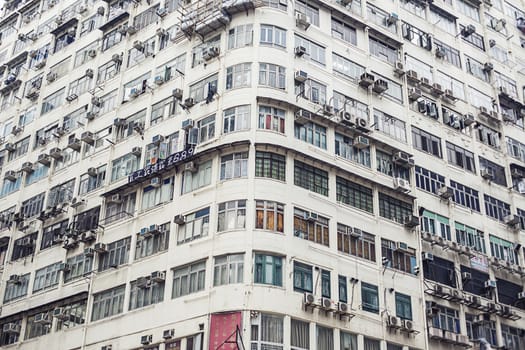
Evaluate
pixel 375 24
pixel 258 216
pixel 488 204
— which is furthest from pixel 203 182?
pixel 488 204

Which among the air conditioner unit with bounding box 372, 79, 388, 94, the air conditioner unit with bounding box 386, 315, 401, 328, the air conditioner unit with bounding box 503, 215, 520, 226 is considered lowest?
the air conditioner unit with bounding box 386, 315, 401, 328

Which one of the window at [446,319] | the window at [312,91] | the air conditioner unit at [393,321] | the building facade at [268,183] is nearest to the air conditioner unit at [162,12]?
the building facade at [268,183]

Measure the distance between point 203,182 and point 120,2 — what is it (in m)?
16.2

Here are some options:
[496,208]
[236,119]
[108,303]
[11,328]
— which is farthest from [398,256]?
[11,328]

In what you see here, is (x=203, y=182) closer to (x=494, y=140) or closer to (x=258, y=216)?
(x=258, y=216)

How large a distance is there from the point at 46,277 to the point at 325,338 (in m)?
15.8

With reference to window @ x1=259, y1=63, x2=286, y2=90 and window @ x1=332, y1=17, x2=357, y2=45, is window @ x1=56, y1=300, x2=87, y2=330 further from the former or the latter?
window @ x1=332, y1=17, x2=357, y2=45

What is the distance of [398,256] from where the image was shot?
31141 mm

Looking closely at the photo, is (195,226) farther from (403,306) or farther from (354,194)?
(403,306)

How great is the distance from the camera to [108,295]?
101ft

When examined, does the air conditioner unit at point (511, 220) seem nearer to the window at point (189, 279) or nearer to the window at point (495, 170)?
the window at point (495, 170)

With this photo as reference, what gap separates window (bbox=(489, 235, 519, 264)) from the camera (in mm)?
35750

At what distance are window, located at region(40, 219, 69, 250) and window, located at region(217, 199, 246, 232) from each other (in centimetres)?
1118

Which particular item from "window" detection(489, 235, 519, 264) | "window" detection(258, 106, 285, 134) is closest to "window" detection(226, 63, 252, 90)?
"window" detection(258, 106, 285, 134)
